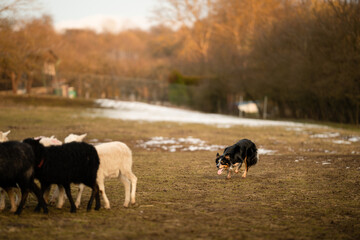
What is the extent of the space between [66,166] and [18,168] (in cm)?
80

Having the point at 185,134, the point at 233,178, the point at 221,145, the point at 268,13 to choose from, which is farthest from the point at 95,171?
the point at 268,13

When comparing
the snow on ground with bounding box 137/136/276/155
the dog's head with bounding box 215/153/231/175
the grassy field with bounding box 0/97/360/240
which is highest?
the dog's head with bounding box 215/153/231/175

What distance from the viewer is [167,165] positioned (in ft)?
42.2

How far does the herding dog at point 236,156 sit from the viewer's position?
10.4 metres

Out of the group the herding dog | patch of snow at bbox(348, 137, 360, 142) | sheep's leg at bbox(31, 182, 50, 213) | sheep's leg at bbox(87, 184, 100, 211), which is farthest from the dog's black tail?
patch of snow at bbox(348, 137, 360, 142)

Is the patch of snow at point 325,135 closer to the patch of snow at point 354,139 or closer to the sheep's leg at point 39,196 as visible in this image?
the patch of snow at point 354,139

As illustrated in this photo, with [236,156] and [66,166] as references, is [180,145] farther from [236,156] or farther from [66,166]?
[66,166]

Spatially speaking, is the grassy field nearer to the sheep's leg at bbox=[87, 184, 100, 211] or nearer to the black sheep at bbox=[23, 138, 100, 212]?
the sheep's leg at bbox=[87, 184, 100, 211]

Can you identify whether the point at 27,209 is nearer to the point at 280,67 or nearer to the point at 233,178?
the point at 233,178

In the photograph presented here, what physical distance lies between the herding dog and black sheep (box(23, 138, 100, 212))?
3.69m

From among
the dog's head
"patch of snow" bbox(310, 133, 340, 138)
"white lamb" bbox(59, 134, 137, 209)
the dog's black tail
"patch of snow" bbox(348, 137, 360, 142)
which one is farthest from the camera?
"patch of snow" bbox(310, 133, 340, 138)

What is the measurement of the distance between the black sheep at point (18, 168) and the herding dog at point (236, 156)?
4.60 meters

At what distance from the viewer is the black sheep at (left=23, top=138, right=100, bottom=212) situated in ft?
24.1

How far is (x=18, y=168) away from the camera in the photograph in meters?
7.08
